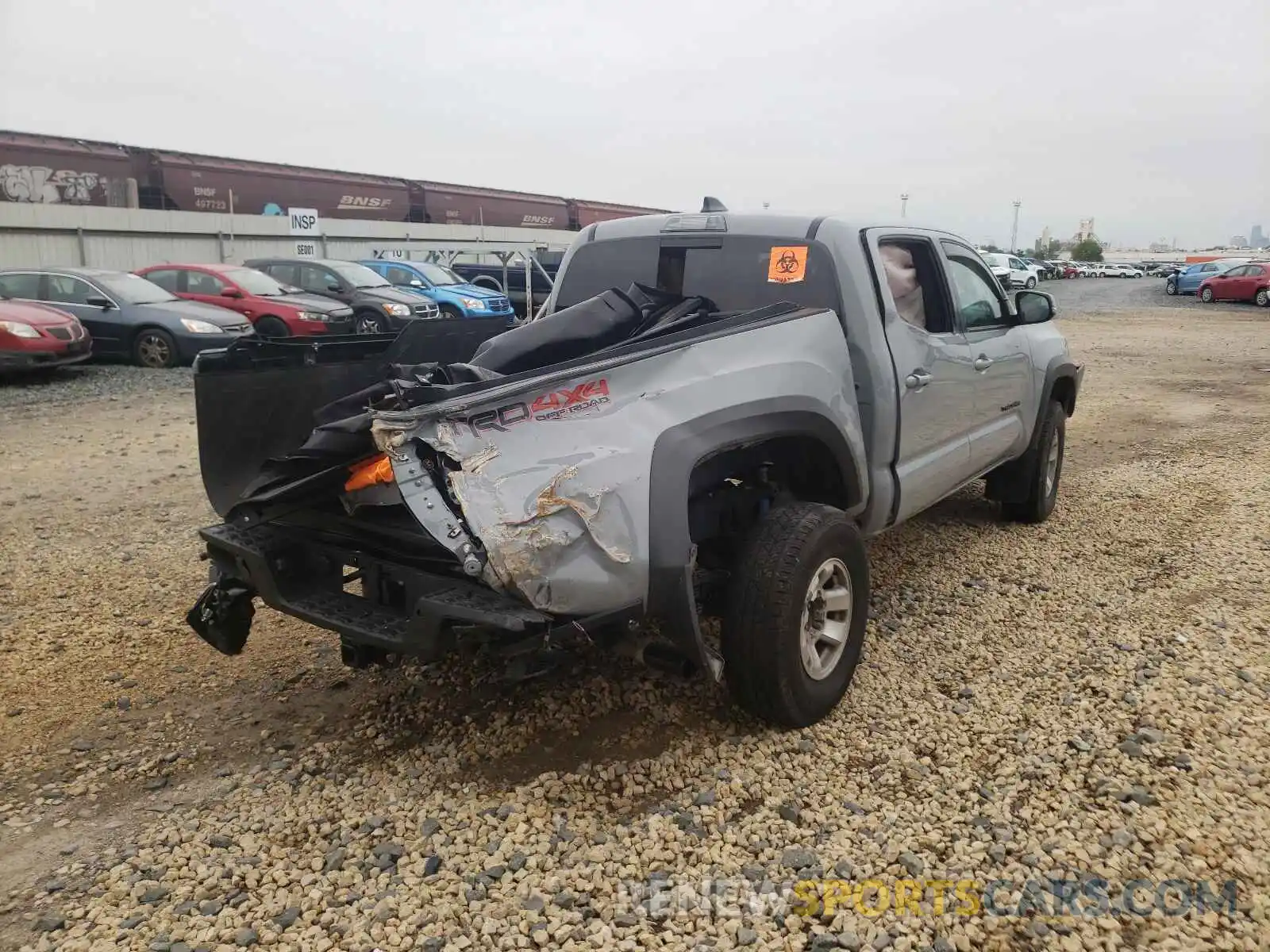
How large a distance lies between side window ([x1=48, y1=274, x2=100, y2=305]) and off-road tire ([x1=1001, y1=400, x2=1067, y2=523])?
12.5m

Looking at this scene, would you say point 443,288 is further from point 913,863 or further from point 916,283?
point 913,863

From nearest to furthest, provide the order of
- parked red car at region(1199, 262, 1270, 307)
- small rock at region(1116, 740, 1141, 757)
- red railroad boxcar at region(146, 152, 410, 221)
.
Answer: small rock at region(1116, 740, 1141, 757), red railroad boxcar at region(146, 152, 410, 221), parked red car at region(1199, 262, 1270, 307)

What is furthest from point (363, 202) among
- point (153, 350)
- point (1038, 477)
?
point (1038, 477)

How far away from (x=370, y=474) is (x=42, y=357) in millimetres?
10390

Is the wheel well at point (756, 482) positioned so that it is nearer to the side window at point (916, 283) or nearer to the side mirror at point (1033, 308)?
the side window at point (916, 283)

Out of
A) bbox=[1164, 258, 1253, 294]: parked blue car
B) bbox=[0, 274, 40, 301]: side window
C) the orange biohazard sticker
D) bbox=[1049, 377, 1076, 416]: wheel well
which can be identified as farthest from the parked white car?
the orange biohazard sticker

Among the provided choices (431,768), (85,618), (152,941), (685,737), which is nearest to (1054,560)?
(685,737)

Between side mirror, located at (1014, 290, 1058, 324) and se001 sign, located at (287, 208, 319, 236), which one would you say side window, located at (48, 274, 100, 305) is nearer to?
side mirror, located at (1014, 290, 1058, 324)

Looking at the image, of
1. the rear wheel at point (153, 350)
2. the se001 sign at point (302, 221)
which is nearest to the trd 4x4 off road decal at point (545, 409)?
the rear wheel at point (153, 350)

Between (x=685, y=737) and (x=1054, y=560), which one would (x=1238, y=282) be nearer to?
(x=1054, y=560)

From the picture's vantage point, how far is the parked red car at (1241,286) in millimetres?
30641

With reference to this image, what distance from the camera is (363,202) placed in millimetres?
27219

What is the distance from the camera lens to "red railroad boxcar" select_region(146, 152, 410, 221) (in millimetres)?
22969

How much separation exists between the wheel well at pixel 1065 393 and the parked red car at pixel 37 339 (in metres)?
11.0
